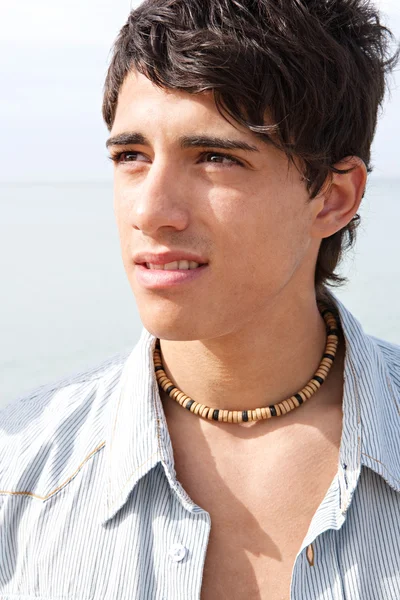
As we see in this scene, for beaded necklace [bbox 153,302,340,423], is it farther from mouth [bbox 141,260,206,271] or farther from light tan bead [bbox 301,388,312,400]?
mouth [bbox 141,260,206,271]

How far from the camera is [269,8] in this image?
2223 mm

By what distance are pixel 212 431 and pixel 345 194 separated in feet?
2.66

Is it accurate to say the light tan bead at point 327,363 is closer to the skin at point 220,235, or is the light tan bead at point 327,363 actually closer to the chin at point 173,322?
the skin at point 220,235

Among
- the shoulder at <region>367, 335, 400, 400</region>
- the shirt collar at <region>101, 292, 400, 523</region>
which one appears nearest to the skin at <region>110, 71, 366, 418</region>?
the shirt collar at <region>101, 292, 400, 523</region>

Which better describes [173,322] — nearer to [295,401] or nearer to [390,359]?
[295,401]

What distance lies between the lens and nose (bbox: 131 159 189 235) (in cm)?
211

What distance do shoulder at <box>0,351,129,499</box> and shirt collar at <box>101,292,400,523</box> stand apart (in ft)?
0.24

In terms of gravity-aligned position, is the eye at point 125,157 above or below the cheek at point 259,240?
above

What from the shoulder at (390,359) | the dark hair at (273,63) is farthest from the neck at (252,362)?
the dark hair at (273,63)

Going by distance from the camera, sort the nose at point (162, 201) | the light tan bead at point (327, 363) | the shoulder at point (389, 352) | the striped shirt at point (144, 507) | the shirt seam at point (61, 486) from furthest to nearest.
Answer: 1. the shoulder at point (389, 352)
2. the light tan bead at point (327, 363)
3. the shirt seam at point (61, 486)
4. the striped shirt at point (144, 507)
5. the nose at point (162, 201)

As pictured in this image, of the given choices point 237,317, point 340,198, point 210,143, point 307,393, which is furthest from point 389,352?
point 210,143

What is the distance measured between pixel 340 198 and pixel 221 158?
1.62 feet

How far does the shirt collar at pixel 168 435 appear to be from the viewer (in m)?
2.30

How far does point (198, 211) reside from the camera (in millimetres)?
2160
